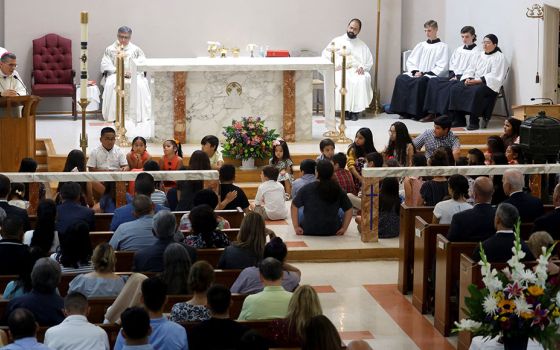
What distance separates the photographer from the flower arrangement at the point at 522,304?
609cm

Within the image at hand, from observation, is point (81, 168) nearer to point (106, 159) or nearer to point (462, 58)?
point (106, 159)

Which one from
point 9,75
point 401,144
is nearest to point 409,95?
point 401,144

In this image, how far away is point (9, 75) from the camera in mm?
15289

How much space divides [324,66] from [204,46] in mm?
3533

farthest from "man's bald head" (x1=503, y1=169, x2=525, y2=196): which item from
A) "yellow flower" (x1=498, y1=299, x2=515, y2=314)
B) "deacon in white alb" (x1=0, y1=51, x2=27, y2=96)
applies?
Answer: "deacon in white alb" (x1=0, y1=51, x2=27, y2=96)

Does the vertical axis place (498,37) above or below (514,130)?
above

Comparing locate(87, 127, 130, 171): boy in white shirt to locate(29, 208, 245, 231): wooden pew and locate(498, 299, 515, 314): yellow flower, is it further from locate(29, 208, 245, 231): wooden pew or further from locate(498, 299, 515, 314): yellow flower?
locate(498, 299, 515, 314): yellow flower

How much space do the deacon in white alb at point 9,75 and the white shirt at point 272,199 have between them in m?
3.92

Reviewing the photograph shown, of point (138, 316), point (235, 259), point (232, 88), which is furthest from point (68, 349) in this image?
point (232, 88)

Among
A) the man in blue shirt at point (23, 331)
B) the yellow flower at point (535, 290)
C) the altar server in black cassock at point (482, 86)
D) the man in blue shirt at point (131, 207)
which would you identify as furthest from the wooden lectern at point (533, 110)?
the man in blue shirt at point (23, 331)

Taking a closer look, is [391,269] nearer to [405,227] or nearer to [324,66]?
[405,227]

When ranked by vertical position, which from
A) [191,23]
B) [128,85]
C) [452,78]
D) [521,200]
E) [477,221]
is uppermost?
[191,23]

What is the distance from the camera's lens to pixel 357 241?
1161cm

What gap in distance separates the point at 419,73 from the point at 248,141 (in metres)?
4.83
